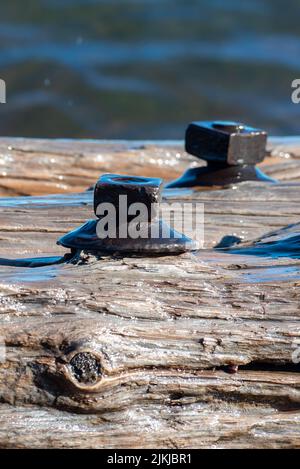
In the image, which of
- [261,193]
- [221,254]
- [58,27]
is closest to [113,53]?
[58,27]

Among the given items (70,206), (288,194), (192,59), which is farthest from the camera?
(192,59)

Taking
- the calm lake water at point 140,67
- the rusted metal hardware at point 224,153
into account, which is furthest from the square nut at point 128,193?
the calm lake water at point 140,67

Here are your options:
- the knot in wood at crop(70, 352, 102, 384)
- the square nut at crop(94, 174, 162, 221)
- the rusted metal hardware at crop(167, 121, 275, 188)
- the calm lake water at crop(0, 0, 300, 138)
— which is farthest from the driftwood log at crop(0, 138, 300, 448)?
the calm lake water at crop(0, 0, 300, 138)

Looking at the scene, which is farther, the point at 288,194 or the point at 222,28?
the point at 222,28

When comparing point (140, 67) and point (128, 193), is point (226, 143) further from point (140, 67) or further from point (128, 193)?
point (140, 67)

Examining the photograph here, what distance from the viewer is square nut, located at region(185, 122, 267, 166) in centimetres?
348

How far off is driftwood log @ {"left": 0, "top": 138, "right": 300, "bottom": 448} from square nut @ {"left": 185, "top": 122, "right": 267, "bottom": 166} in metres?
1.26

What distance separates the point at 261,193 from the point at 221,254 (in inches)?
27.4

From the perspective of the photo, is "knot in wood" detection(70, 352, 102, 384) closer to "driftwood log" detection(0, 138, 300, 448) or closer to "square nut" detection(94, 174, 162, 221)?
"driftwood log" detection(0, 138, 300, 448)

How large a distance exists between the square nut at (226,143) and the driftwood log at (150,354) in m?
1.26

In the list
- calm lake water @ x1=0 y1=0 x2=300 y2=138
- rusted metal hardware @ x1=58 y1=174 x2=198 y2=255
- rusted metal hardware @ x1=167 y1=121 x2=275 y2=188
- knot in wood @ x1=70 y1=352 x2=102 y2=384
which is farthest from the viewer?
calm lake water @ x1=0 y1=0 x2=300 y2=138

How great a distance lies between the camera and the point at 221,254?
94.0 inches

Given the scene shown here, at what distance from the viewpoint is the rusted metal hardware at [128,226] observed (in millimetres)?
2172
